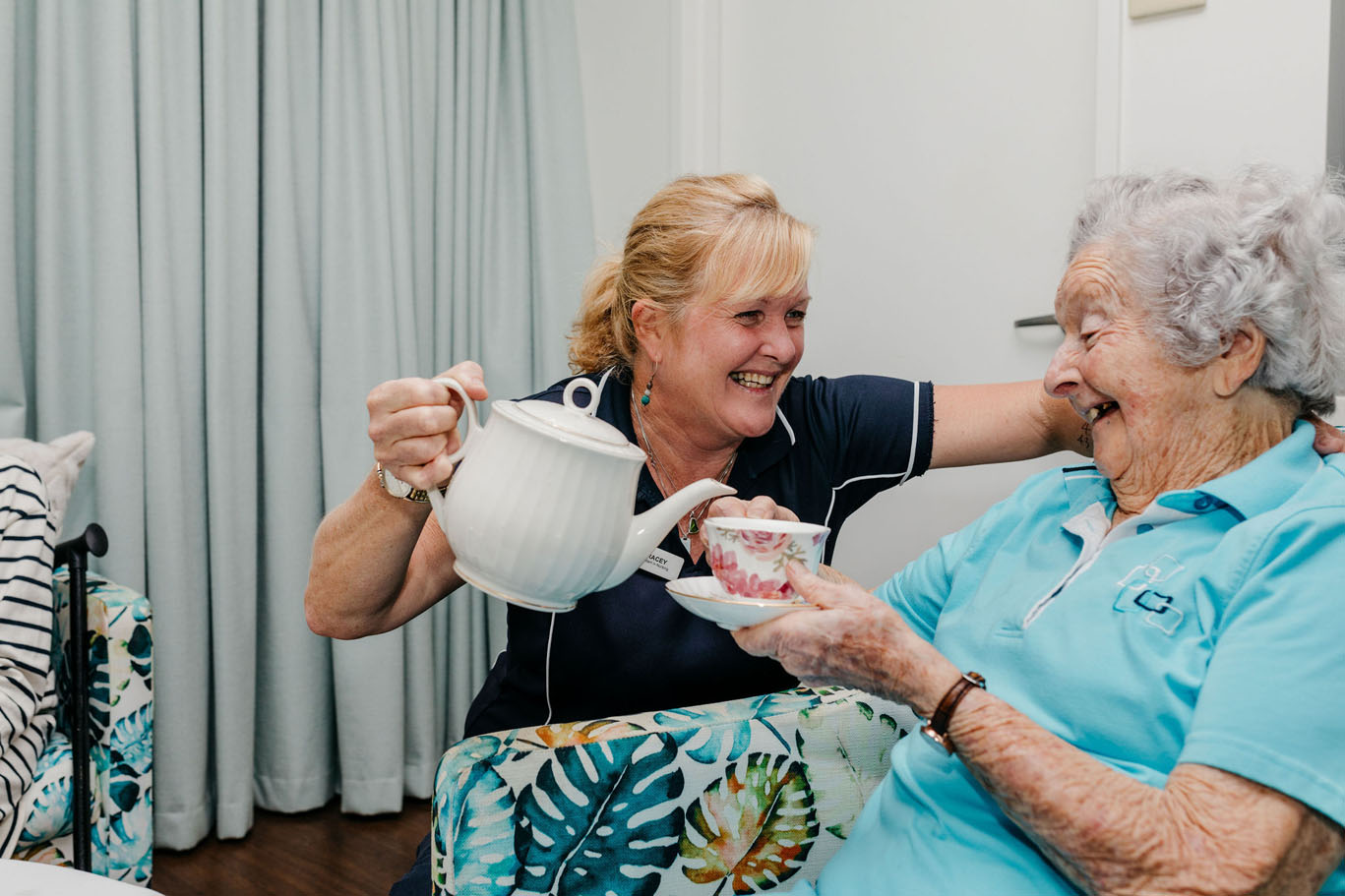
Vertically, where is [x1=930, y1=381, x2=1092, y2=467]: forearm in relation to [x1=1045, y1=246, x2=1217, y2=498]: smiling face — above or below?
below

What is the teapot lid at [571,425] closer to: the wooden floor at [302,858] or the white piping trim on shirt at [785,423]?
the white piping trim on shirt at [785,423]

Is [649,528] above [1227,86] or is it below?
below

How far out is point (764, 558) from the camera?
955mm

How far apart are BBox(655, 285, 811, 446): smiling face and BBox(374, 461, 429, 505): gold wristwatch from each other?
46 cm

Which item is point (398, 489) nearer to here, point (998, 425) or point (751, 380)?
point (751, 380)

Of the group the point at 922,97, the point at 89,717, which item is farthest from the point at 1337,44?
the point at 89,717

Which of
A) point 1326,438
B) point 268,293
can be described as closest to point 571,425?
point 1326,438

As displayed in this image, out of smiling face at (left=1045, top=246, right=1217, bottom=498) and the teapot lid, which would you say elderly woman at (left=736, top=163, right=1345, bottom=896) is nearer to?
smiling face at (left=1045, top=246, right=1217, bottom=498)

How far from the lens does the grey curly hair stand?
943mm

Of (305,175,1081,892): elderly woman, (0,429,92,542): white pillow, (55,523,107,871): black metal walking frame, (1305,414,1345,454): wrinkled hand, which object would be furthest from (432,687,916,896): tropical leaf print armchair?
(0,429,92,542): white pillow

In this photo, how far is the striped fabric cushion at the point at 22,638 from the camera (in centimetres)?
150

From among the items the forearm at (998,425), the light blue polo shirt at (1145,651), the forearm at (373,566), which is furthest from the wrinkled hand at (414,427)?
the forearm at (998,425)

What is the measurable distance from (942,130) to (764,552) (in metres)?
1.42

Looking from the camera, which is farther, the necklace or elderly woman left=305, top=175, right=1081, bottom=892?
the necklace
